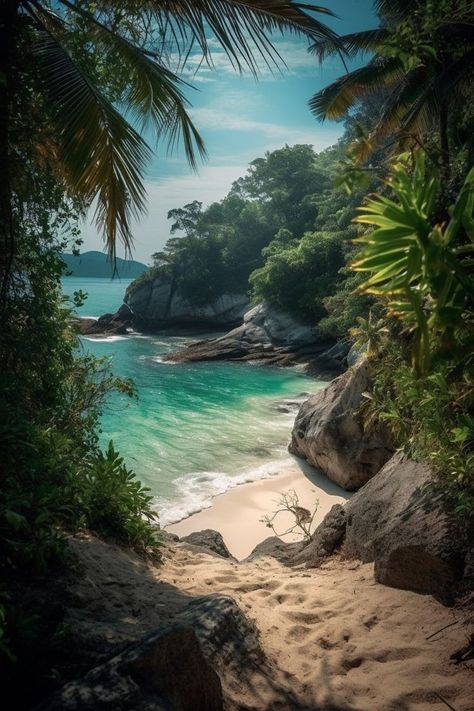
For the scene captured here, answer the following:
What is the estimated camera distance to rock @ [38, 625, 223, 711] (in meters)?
2.03

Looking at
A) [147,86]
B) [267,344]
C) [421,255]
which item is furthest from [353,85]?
[267,344]

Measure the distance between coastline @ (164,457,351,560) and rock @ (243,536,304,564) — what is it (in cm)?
76

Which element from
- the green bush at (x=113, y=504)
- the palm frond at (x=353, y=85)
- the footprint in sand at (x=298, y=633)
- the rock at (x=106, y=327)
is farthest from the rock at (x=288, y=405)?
the rock at (x=106, y=327)

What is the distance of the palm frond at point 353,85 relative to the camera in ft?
40.7

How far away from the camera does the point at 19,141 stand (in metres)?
4.86

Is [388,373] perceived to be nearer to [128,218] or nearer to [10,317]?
[128,218]

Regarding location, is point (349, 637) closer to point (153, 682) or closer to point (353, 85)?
point (153, 682)

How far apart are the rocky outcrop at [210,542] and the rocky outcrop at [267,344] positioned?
63.9 ft

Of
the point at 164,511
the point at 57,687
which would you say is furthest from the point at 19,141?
the point at 164,511

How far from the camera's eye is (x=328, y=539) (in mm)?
5680

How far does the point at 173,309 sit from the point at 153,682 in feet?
135

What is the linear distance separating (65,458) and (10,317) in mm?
1781

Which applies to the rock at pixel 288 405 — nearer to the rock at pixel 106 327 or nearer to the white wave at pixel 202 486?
the white wave at pixel 202 486

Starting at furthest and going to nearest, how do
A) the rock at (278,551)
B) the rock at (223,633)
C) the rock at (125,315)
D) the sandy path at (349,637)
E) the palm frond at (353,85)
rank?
the rock at (125,315) < the palm frond at (353,85) < the rock at (278,551) < the rock at (223,633) < the sandy path at (349,637)
